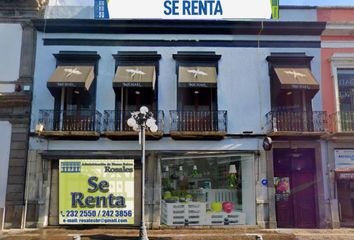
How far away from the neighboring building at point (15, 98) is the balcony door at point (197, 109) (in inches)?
238

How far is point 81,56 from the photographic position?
14023mm

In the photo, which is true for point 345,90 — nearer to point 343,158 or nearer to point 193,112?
point 343,158

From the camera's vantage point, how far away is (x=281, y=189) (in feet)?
45.3

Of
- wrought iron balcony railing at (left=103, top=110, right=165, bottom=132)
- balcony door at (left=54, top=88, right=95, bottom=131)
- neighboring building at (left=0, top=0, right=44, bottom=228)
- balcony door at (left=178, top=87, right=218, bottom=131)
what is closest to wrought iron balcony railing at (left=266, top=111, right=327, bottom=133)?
balcony door at (left=178, top=87, right=218, bottom=131)

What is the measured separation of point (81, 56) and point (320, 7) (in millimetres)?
10126

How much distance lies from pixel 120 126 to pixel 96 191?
2.57 m

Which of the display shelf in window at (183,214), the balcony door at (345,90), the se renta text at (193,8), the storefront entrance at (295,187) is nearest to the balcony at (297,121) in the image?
the storefront entrance at (295,187)

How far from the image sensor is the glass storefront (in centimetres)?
1352

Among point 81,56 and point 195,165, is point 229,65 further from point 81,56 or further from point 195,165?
point 81,56

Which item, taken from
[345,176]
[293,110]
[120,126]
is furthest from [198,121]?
[345,176]

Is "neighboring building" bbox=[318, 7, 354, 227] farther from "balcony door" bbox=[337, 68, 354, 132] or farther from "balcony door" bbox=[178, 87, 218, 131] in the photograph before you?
"balcony door" bbox=[178, 87, 218, 131]

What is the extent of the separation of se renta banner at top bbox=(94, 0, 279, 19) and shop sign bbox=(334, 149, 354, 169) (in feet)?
19.6

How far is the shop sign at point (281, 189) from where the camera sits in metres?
13.8

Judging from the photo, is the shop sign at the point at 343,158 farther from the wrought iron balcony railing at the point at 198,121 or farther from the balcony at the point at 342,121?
the wrought iron balcony railing at the point at 198,121
